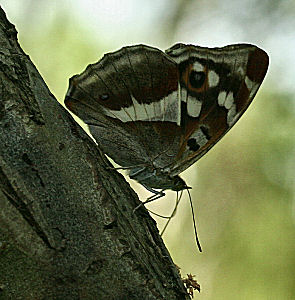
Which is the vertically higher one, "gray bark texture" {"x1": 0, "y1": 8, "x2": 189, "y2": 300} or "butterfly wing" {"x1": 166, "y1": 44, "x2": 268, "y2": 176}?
"butterfly wing" {"x1": 166, "y1": 44, "x2": 268, "y2": 176}

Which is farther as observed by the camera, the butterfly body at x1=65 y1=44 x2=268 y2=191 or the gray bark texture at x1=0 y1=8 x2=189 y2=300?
the butterfly body at x1=65 y1=44 x2=268 y2=191

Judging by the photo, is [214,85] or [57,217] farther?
[214,85]

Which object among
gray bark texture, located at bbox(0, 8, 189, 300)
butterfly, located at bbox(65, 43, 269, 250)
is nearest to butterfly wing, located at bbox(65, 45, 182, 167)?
butterfly, located at bbox(65, 43, 269, 250)

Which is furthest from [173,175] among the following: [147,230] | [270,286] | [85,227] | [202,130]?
[270,286]

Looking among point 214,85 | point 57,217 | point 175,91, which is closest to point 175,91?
point 175,91

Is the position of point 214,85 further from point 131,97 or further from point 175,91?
point 131,97

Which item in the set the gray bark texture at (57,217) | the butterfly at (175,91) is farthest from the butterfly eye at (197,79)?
the gray bark texture at (57,217)

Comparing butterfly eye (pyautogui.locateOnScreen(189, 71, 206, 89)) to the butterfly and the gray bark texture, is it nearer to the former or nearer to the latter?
the butterfly

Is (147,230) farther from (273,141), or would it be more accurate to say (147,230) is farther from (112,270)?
(273,141)

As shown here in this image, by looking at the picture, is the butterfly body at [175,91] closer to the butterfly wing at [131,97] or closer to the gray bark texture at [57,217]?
the butterfly wing at [131,97]
